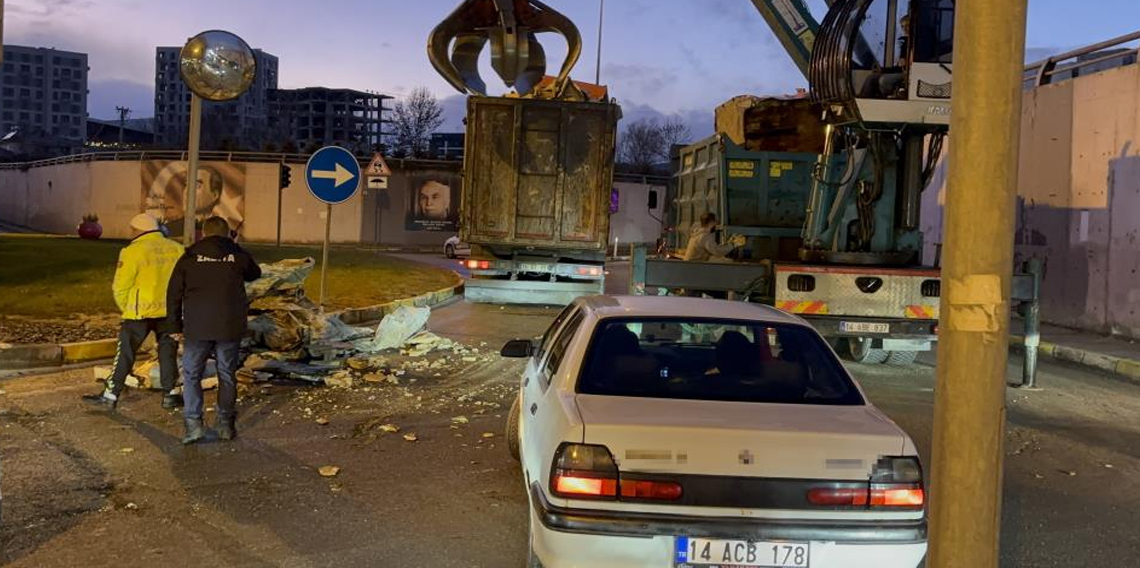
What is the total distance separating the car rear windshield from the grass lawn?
33.7ft

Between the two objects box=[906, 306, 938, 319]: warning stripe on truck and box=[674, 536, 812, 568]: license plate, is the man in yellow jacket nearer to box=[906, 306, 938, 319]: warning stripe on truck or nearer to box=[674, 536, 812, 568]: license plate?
box=[674, 536, 812, 568]: license plate

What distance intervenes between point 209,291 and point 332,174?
6.14 meters

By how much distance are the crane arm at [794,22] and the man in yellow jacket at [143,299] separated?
26.4ft

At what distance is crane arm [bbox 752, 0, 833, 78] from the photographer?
1171cm

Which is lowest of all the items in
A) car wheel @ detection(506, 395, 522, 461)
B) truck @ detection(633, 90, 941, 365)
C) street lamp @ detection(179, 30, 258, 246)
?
car wheel @ detection(506, 395, 522, 461)

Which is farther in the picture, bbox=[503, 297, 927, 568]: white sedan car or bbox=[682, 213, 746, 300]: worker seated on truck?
bbox=[682, 213, 746, 300]: worker seated on truck

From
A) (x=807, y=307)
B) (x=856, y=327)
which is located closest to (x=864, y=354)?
(x=856, y=327)

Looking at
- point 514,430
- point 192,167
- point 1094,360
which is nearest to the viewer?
point 514,430

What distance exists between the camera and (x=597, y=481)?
10.9 ft

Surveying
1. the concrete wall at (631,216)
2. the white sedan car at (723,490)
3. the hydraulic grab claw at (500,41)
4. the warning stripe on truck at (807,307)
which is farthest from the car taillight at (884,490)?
the concrete wall at (631,216)

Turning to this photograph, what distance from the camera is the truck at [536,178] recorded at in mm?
14664

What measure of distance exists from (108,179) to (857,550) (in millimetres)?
50765

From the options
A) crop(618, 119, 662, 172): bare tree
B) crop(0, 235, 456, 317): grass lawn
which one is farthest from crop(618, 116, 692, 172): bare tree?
crop(0, 235, 456, 317): grass lawn

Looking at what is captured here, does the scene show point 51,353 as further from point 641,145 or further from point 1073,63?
point 641,145
